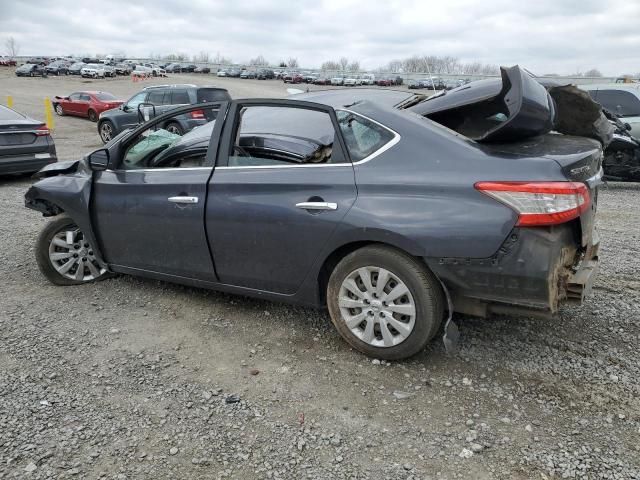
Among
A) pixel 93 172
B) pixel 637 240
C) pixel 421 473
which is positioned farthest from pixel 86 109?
pixel 421 473

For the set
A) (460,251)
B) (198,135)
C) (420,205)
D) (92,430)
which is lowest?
(92,430)

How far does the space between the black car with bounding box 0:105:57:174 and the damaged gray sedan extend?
230 inches

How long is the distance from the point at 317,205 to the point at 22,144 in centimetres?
784

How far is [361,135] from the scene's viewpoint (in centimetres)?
323

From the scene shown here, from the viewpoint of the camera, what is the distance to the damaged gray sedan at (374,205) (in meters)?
2.80

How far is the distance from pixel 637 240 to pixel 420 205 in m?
4.09

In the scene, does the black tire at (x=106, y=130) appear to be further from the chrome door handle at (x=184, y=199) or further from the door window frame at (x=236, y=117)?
the door window frame at (x=236, y=117)

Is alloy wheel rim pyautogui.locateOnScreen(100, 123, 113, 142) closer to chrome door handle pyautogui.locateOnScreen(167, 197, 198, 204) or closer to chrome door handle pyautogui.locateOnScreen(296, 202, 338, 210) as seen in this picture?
chrome door handle pyautogui.locateOnScreen(167, 197, 198, 204)

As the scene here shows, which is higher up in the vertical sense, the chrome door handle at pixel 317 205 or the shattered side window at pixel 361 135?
the shattered side window at pixel 361 135

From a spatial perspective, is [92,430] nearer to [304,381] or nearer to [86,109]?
[304,381]

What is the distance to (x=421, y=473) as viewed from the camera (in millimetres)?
2379

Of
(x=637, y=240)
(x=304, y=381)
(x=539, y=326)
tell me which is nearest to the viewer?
(x=304, y=381)

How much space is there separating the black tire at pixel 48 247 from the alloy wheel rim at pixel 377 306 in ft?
8.07

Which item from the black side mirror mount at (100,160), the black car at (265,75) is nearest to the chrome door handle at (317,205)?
the black side mirror mount at (100,160)
